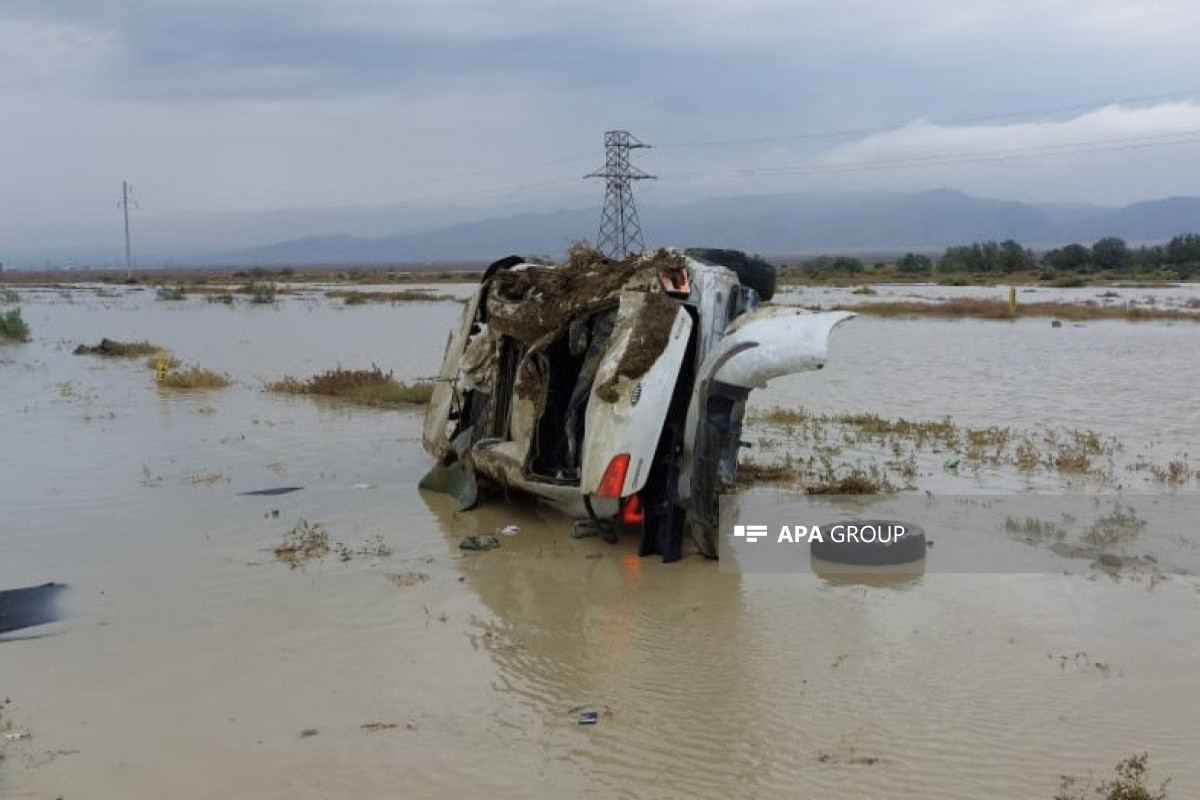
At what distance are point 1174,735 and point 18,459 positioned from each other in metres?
11.7

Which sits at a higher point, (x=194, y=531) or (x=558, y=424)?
(x=558, y=424)

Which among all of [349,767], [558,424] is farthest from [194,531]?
[349,767]

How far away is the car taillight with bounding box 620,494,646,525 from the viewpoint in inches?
347

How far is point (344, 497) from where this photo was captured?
424 inches

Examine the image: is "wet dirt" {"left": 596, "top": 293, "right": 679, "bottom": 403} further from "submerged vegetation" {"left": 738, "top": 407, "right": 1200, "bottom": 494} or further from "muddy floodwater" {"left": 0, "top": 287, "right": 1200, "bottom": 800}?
"submerged vegetation" {"left": 738, "top": 407, "right": 1200, "bottom": 494}

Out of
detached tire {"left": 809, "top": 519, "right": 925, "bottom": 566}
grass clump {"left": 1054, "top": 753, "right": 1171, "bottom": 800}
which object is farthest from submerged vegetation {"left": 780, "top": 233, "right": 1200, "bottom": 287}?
grass clump {"left": 1054, "top": 753, "right": 1171, "bottom": 800}

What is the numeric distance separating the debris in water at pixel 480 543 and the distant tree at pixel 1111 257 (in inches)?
2803

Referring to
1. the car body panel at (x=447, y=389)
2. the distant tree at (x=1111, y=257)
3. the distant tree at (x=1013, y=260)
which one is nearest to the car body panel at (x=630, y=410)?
the car body panel at (x=447, y=389)

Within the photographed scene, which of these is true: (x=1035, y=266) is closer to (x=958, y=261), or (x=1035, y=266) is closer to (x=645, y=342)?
(x=958, y=261)

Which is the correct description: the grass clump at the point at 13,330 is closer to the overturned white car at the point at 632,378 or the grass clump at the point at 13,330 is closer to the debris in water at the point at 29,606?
the overturned white car at the point at 632,378

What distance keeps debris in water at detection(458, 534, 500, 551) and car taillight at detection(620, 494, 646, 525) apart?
3.36 feet

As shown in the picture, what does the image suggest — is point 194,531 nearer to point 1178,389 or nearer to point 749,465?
point 749,465

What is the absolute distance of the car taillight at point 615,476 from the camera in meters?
8.04

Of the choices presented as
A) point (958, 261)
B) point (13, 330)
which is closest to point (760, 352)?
point (13, 330)
